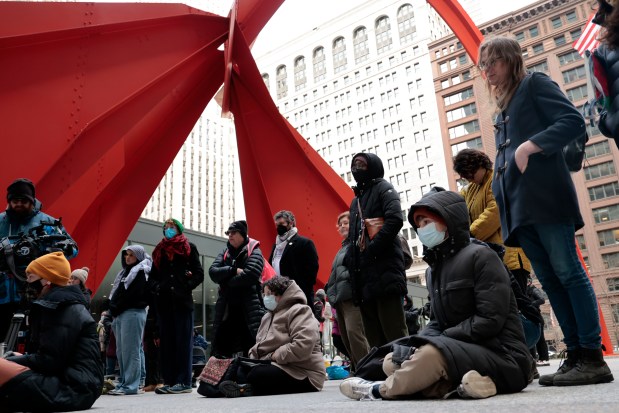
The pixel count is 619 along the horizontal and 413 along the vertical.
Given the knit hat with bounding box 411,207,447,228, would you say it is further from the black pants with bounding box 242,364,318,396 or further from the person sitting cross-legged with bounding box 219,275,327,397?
the black pants with bounding box 242,364,318,396

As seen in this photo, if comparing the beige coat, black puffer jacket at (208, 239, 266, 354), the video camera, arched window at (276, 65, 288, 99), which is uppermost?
arched window at (276, 65, 288, 99)

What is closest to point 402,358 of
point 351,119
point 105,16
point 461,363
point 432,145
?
point 461,363

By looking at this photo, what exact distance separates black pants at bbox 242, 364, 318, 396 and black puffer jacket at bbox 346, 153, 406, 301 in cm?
88

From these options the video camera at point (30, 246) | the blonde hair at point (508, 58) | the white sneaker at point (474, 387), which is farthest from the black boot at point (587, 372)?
the video camera at point (30, 246)

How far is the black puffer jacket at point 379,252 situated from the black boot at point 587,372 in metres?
1.34

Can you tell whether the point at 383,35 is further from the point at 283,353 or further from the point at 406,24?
the point at 283,353

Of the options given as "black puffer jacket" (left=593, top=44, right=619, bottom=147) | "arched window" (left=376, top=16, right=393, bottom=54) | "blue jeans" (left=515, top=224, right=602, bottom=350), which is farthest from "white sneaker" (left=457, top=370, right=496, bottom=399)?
"arched window" (left=376, top=16, right=393, bottom=54)

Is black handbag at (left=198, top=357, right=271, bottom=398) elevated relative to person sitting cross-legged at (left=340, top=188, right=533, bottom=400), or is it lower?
lower

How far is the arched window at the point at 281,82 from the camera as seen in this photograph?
275ft

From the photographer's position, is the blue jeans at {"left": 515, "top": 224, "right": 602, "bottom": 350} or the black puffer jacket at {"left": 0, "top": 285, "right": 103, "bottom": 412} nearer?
the blue jeans at {"left": 515, "top": 224, "right": 602, "bottom": 350}

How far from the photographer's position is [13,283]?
3.92m

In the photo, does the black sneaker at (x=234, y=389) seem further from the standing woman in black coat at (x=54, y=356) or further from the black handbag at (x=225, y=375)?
the standing woman in black coat at (x=54, y=356)

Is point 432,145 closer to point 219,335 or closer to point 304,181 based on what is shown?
point 304,181

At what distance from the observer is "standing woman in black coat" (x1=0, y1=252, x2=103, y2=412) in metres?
3.00
